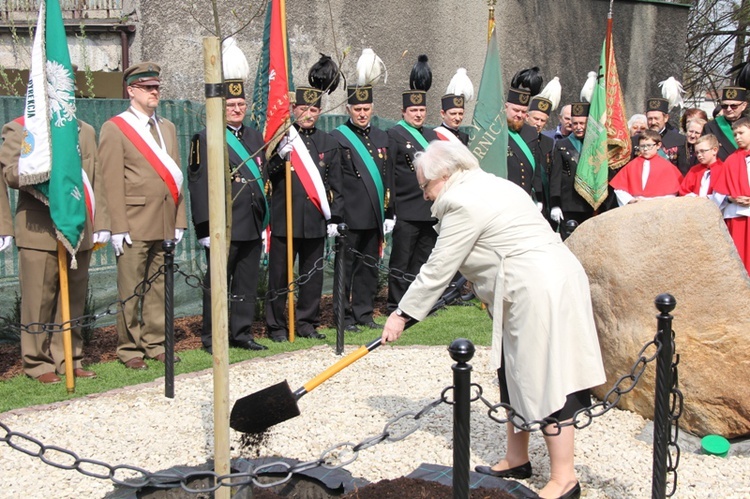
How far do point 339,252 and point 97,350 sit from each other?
7.51ft

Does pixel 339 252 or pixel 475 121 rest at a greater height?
pixel 475 121

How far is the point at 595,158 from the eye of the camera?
9.26m

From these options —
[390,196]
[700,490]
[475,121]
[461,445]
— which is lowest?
[700,490]

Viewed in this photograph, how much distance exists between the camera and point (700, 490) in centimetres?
467

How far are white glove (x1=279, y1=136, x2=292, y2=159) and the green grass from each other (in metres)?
1.71

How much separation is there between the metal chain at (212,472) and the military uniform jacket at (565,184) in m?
4.55

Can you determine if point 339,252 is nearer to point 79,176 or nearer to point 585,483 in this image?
point 79,176

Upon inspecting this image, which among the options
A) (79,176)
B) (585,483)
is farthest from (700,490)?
(79,176)

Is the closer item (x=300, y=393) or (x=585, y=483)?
(x=300, y=393)

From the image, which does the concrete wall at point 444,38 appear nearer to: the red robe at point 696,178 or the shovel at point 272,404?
the red robe at point 696,178

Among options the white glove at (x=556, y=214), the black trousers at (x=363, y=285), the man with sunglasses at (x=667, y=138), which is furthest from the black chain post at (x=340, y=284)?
the man with sunglasses at (x=667, y=138)

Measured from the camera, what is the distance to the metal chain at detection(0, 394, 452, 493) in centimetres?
349

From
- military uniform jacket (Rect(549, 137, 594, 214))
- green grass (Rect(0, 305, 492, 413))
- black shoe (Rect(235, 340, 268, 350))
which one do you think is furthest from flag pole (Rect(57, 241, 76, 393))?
military uniform jacket (Rect(549, 137, 594, 214))

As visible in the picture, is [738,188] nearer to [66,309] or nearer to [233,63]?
[233,63]
